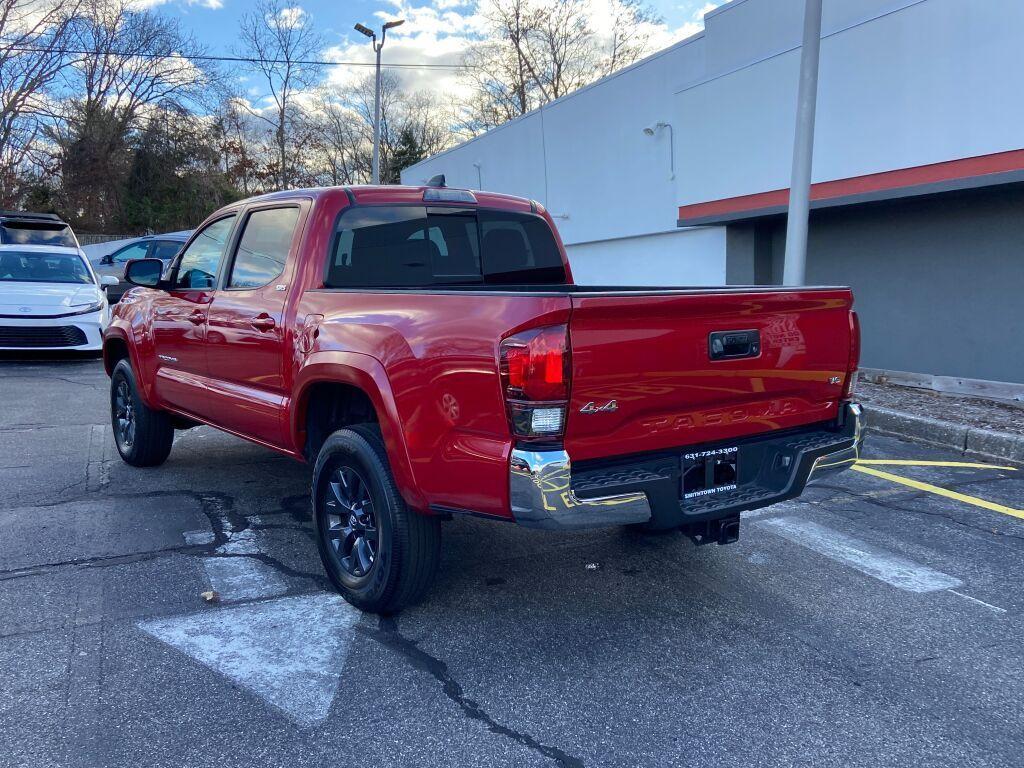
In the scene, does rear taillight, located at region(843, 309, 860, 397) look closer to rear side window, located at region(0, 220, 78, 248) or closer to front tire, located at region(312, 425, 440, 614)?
front tire, located at region(312, 425, 440, 614)

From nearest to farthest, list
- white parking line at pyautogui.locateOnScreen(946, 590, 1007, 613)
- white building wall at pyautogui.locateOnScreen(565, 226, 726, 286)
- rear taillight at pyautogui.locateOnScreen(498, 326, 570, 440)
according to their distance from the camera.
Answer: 1. rear taillight at pyautogui.locateOnScreen(498, 326, 570, 440)
2. white parking line at pyautogui.locateOnScreen(946, 590, 1007, 613)
3. white building wall at pyautogui.locateOnScreen(565, 226, 726, 286)

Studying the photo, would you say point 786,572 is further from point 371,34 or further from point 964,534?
point 371,34

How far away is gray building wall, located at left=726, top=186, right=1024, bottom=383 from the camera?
9.52 metres

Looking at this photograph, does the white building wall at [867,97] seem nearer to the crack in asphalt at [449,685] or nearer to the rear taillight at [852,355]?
the rear taillight at [852,355]

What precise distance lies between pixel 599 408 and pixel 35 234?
15199 millimetres

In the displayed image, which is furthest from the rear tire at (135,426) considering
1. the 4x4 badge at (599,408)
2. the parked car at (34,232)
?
the parked car at (34,232)

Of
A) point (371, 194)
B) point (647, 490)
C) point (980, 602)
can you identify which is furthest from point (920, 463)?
point (371, 194)

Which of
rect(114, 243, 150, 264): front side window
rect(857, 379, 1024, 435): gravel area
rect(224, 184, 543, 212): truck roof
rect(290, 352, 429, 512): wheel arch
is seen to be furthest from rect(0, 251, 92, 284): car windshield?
rect(857, 379, 1024, 435): gravel area

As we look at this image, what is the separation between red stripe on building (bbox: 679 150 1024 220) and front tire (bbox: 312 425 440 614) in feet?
26.4

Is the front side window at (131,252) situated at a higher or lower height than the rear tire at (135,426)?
higher

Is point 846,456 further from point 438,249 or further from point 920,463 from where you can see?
point 920,463

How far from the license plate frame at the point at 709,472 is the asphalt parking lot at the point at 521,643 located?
651 millimetres

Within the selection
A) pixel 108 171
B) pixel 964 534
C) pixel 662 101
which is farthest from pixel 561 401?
pixel 108 171

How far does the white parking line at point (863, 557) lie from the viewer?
4254mm
